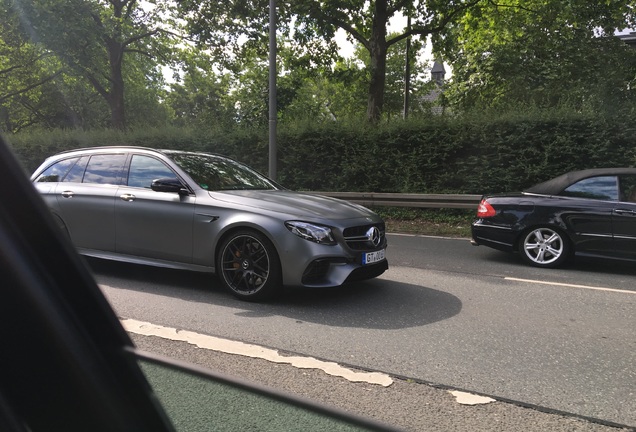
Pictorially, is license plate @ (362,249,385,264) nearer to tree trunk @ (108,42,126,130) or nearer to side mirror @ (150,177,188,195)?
side mirror @ (150,177,188,195)

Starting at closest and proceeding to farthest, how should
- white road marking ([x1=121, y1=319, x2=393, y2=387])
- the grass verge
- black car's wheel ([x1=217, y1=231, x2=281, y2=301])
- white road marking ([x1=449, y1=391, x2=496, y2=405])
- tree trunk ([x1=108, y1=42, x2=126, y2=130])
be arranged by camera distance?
white road marking ([x1=449, y1=391, x2=496, y2=405]) → white road marking ([x1=121, y1=319, x2=393, y2=387]) → black car's wheel ([x1=217, y1=231, x2=281, y2=301]) → the grass verge → tree trunk ([x1=108, y1=42, x2=126, y2=130])

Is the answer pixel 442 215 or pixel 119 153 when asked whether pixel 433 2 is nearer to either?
pixel 442 215

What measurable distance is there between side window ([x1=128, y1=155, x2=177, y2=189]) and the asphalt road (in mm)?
1214

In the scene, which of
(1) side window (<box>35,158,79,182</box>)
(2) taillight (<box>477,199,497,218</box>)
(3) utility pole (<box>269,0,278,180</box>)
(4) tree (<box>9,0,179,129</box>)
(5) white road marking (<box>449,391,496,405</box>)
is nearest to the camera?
(5) white road marking (<box>449,391,496,405</box>)

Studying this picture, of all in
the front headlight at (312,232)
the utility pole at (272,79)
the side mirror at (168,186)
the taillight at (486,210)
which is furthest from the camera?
the utility pole at (272,79)

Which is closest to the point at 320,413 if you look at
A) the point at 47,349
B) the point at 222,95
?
the point at 47,349

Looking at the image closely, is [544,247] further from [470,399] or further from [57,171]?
[57,171]

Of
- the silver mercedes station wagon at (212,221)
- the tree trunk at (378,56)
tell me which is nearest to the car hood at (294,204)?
the silver mercedes station wagon at (212,221)

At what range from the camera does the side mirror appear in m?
5.14

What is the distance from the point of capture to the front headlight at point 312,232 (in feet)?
14.9

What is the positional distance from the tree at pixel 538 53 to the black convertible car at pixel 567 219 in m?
10.4

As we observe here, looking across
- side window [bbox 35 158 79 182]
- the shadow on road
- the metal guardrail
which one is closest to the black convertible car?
the shadow on road

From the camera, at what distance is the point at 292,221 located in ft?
15.1

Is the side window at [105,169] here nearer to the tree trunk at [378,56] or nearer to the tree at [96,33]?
the tree trunk at [378,56]
